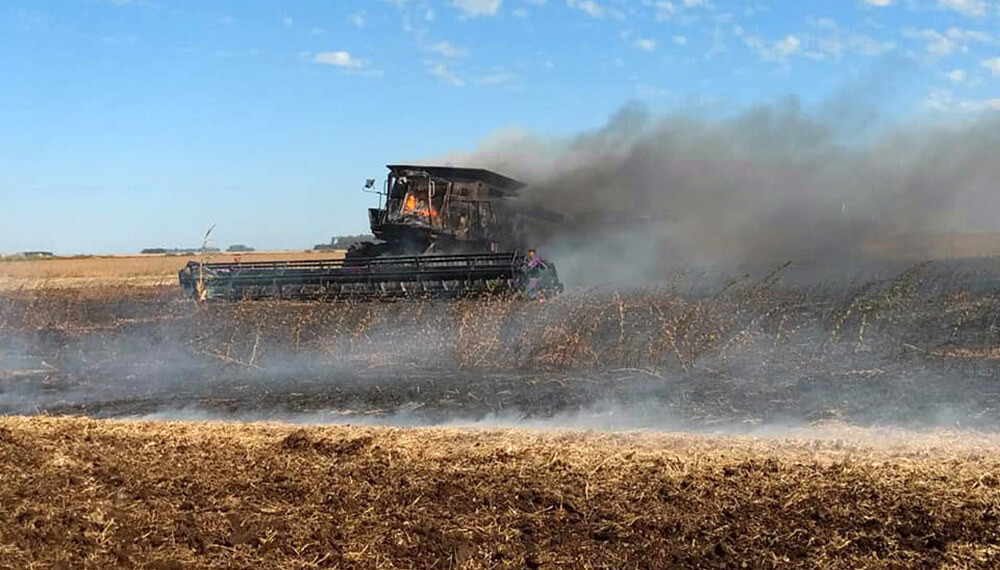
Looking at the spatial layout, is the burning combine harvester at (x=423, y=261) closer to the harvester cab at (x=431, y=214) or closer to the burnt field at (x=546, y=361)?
the harvester cab at (x=431, y=214)

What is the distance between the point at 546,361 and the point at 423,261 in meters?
7.41

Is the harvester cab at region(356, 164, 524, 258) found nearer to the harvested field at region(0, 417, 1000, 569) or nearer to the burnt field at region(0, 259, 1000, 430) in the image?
the burnt field at region(0, 259, 1000, 430)

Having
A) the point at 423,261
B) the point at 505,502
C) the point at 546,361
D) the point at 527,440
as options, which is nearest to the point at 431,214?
the point at 423,261

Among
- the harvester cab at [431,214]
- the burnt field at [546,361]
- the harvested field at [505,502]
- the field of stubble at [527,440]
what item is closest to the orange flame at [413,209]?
the harvester cab at [431,214]

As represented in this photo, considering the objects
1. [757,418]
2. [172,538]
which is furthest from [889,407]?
[172,538]

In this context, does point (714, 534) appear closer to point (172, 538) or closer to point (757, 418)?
point (172, 538)

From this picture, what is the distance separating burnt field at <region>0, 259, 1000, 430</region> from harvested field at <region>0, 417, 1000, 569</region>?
69.7 inches

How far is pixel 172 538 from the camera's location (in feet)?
16.9

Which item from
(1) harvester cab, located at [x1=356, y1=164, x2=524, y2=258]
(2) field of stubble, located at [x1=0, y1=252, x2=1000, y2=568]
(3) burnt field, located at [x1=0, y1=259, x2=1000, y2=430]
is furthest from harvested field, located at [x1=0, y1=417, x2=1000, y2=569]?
(1) harvester cab, located at [x1=356, y1=164, x2=524, y2=258]

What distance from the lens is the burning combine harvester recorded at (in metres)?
18.3

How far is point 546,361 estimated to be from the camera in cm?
1222

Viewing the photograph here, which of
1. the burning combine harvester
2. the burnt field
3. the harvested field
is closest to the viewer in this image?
the harvested field

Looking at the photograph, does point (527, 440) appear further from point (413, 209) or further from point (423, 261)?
point (413, 209)

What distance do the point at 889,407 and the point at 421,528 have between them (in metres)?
5.53
